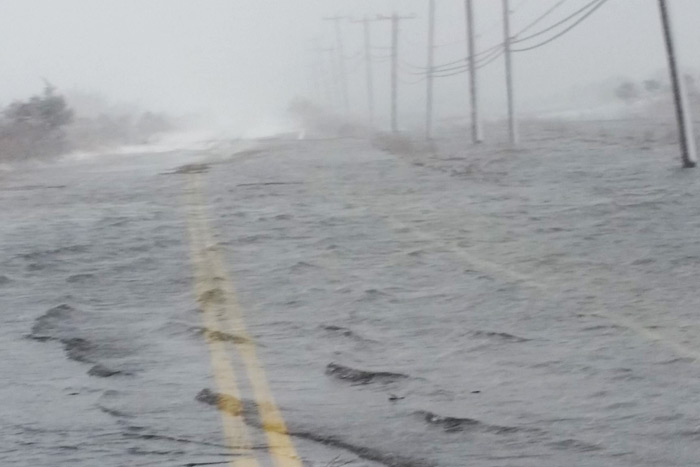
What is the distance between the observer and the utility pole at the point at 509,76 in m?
43.1

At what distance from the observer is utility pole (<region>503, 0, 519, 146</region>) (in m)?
43.1

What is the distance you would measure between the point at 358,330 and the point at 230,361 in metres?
1.47

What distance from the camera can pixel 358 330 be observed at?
33.3 feet

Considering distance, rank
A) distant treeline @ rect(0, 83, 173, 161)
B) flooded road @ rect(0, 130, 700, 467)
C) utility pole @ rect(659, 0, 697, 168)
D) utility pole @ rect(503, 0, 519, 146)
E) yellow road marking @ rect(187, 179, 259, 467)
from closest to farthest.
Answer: yellow road marking @ rect(187, 179, 259, 467)
flooded road @ rect(0, 130, 700, 467)
utility pole @ rect(659, 0, 697, 168)
utility pole @ rect(503, 0, 519, 146)
distant treeline @ rect(0, 83, 173, 161)

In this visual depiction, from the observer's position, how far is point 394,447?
6.39 m

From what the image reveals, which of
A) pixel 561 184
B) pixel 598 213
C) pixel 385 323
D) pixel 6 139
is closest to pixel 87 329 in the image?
pixel 385 323

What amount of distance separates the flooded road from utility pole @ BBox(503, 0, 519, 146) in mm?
20986

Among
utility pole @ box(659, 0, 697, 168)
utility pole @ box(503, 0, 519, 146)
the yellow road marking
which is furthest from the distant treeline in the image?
the yellow road marking

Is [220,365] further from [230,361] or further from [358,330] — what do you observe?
[358,330]

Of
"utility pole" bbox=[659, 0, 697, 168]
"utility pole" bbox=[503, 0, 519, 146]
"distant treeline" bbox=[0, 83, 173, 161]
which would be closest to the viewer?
"utility pole" bbox=[659, 0, 697, 168]

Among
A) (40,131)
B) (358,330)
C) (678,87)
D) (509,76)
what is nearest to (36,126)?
(40,131)

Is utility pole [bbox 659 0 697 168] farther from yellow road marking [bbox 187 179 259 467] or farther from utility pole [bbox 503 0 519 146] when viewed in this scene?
utility pole [bbox 503 0 519 146]

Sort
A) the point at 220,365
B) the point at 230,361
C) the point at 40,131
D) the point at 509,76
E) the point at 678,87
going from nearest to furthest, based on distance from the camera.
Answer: the point at 220,365, the point at 230,361, the point at 678,87, the point at 509,76, the point at 40,131

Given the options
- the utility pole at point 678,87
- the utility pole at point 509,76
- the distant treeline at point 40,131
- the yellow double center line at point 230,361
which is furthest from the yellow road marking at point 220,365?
the distant treeline at point 40,131
